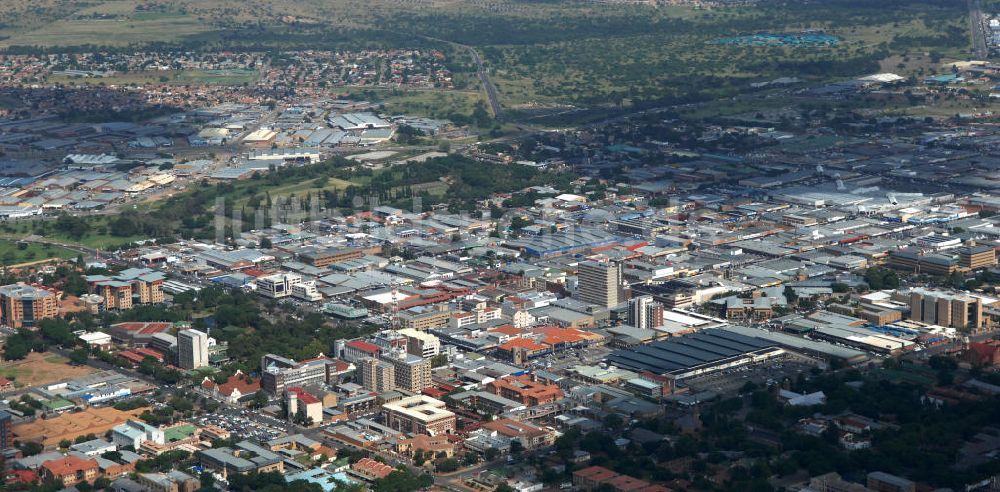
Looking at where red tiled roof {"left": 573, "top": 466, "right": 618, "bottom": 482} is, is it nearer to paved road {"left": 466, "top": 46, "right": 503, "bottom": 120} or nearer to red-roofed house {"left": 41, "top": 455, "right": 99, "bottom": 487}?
red-roofed house {"left": 41, "top": 455, "right": 99, "bottom": 487}

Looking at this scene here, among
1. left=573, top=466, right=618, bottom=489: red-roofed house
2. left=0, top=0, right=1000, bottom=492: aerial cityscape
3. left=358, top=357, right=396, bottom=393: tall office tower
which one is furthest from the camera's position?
left=358, top=357, right=396, bottom=393: tall office tower

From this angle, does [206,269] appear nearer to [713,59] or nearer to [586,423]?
[586,423]

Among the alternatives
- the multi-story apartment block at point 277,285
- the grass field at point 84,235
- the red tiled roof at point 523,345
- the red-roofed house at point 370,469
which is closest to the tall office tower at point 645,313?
the red tiled roof at point 523,345

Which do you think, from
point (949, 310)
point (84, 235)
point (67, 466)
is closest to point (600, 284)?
point (949, 310)

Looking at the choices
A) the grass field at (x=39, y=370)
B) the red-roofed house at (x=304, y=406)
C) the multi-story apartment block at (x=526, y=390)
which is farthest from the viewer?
the grass field at (x=39, y=370)

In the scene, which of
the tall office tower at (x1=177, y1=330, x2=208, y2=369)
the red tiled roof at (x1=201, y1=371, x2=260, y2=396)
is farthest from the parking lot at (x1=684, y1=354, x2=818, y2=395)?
the tall office tower at (x1=177, y1=330, x2=208, y2=369)

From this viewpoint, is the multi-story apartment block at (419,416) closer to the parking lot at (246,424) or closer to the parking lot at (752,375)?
the parking lot at (246,424)
